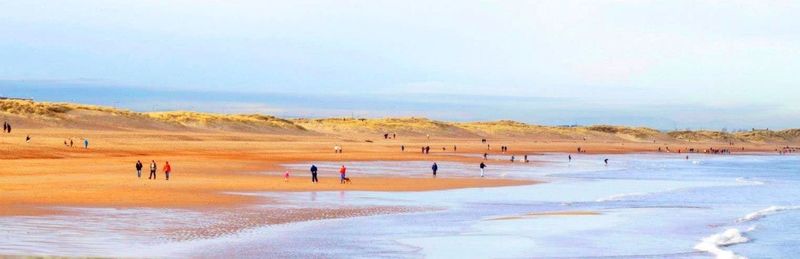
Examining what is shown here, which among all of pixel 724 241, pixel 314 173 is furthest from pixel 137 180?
pixel 724 241

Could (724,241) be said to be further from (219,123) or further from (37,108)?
(219,123)

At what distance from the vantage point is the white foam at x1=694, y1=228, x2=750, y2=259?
69.2 feet

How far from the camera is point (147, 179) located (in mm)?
42000

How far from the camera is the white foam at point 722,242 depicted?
21.1m

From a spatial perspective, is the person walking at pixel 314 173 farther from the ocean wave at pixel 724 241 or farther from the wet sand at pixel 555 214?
the ocean wave at pixel 724 241

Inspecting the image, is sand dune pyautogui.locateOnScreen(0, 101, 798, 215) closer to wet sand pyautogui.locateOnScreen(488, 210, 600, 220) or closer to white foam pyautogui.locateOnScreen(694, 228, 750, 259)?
wet sand pyautogui.locateOnScreen(488, 210, 600, 220)

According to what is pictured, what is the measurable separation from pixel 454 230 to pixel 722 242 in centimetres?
637

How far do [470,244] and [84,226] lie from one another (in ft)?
29.2

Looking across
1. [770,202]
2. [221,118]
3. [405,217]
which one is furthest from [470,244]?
[221,118]

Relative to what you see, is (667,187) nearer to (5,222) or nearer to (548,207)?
(548,207)

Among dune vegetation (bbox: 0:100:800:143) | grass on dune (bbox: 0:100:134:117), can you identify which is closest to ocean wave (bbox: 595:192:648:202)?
dune vegetation (bbox: 0:100:800:143)

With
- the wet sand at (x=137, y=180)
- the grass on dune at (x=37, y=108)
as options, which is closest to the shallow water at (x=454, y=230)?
the wet sand at (x=137, y=180)

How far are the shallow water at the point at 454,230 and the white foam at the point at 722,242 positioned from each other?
3 cm

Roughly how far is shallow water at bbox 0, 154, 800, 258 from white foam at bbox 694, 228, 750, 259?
0.03 metres
